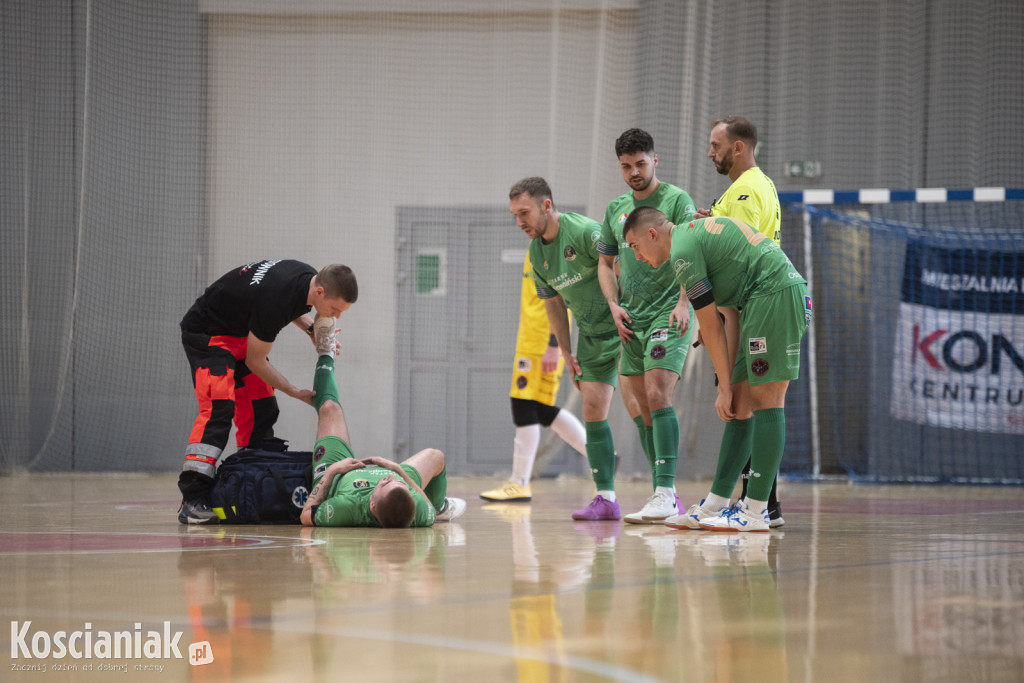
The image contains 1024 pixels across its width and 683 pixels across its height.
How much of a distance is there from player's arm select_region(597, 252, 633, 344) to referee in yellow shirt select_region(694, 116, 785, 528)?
0.53m

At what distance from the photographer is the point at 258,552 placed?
3.57m

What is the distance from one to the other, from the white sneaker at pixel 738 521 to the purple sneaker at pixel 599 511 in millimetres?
801

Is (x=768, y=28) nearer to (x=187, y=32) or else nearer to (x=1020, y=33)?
(x=1020, y=33)

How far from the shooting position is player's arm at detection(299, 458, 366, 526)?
4.29 metres

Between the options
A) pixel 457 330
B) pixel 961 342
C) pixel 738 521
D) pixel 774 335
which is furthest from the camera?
pixel 457 330

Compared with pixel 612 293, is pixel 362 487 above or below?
below

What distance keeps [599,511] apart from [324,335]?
1626 mm

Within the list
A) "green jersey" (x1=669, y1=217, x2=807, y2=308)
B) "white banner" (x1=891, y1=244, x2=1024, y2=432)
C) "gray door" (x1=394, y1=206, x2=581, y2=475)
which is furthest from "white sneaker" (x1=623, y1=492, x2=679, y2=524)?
"gray door" (x1=394, y1=206, x2=581, y2=475)

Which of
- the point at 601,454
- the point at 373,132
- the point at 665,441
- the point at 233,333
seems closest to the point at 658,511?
the point at 665,441

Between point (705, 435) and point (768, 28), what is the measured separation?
3.82m

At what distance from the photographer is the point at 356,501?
14.0ft

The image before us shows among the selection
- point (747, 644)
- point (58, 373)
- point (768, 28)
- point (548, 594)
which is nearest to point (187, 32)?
point (58, 373)

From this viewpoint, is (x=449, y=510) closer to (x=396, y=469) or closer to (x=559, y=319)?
(x=396, y=469)

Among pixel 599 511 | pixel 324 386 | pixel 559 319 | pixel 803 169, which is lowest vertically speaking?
pixel 599 511
